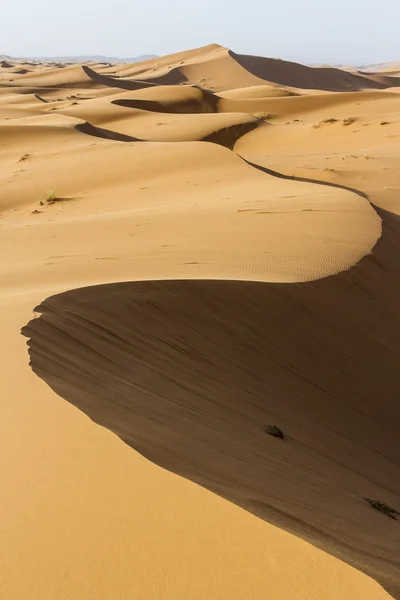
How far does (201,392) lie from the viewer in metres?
3.98

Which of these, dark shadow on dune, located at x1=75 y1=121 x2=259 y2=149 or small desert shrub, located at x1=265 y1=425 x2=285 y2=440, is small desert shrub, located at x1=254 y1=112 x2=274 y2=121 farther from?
small desert shrub, located at x1=265 y1=425 x2=285 y2=440

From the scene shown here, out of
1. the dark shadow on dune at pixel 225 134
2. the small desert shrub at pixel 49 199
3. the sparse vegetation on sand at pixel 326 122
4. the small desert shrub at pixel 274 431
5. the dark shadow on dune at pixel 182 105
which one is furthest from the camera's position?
the dark shadow on dune at pixel 182 105

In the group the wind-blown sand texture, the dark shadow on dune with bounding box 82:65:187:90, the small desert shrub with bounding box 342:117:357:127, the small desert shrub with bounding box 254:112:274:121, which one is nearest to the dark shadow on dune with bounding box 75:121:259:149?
the small desert shrub with bounding box 342:117:357:127

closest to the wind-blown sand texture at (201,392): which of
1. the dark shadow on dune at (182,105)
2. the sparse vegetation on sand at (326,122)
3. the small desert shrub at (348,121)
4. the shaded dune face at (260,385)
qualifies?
the shaded dune face at (260,385)

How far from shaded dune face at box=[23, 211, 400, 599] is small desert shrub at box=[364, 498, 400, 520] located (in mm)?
62

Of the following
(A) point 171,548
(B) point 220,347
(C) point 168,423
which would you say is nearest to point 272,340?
(B) point 220,347

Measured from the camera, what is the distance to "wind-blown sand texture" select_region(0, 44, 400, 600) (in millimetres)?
2057

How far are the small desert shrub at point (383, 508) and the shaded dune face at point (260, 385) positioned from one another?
0.06m

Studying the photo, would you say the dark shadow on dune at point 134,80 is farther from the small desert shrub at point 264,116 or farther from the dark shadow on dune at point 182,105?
the small desert shrub at point 264,116

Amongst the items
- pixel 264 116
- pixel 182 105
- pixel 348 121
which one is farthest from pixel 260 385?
pixel 182 105

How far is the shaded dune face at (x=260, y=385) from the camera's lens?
2.72 metres

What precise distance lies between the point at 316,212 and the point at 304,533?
666cm

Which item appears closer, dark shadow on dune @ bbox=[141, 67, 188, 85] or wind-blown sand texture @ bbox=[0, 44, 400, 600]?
wind-blown sand texture @ bbox=[0, 44, 400, 600]

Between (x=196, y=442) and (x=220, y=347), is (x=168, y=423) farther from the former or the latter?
(x=220, y=347)
